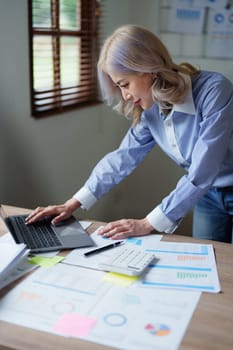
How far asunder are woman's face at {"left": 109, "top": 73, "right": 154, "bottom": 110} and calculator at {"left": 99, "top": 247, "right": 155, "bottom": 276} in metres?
0.50

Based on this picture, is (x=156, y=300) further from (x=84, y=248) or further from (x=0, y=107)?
(x=0, y=107)

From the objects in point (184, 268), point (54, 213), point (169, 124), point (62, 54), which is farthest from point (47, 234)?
point (62, 54)

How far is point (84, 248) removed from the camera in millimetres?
1233

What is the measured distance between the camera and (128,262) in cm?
110

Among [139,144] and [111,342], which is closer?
[111,342]

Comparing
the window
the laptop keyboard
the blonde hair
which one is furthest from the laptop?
the window

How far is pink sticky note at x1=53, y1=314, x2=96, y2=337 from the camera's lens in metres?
0.85

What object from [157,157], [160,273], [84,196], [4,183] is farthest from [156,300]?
[157,157]

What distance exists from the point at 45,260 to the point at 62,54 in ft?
5.23

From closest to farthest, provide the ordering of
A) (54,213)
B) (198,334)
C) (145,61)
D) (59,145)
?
(198,334) → (145,61) → (54,213) → (59,145)

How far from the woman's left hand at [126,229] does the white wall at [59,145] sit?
0.88 m

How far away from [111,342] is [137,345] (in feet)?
0.16

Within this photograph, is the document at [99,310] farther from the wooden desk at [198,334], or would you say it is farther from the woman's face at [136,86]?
the woman's face at [136,86]

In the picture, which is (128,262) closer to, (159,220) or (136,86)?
(159,220)
